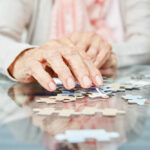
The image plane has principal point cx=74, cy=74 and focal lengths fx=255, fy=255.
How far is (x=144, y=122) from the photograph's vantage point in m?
0.52

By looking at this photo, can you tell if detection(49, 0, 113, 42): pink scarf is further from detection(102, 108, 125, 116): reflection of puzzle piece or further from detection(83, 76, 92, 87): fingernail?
detection(102, 108, 125, 116): reflection of puzzle piece

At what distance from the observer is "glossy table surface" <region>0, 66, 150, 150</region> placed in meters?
0.39

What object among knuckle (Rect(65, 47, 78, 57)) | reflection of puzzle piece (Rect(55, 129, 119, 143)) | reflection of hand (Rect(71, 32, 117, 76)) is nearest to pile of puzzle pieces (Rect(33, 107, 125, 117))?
reflection of puzzle piece (Rect(55, 129, 119, 143))

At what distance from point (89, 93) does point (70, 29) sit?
1066 millimetres

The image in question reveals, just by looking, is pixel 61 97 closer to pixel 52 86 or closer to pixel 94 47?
pixel 52 86

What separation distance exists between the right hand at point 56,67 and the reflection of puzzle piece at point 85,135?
317mm

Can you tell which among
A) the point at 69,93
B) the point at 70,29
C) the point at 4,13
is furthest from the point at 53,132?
the point at 70,29

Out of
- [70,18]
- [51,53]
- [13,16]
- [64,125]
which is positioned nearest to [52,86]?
[51,53]

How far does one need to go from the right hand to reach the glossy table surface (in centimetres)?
7

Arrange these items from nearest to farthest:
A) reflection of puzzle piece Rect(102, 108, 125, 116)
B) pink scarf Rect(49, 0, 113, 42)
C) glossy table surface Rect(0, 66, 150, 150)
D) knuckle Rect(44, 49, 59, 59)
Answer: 1. glossy table surface Rect(0, 66, 150, 150)
2. reflection of puzzle piece Rect(102, 108, 125, 116)
3. knuckle Rect(44, 49, 59, 59)
4. pink scarf Rect(49, 0, 113, 42)

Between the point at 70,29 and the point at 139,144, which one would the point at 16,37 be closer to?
the point at 70,29

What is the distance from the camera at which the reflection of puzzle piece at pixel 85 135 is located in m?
0.41

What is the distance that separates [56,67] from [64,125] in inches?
14.0

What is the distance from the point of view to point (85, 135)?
0.42 meters
